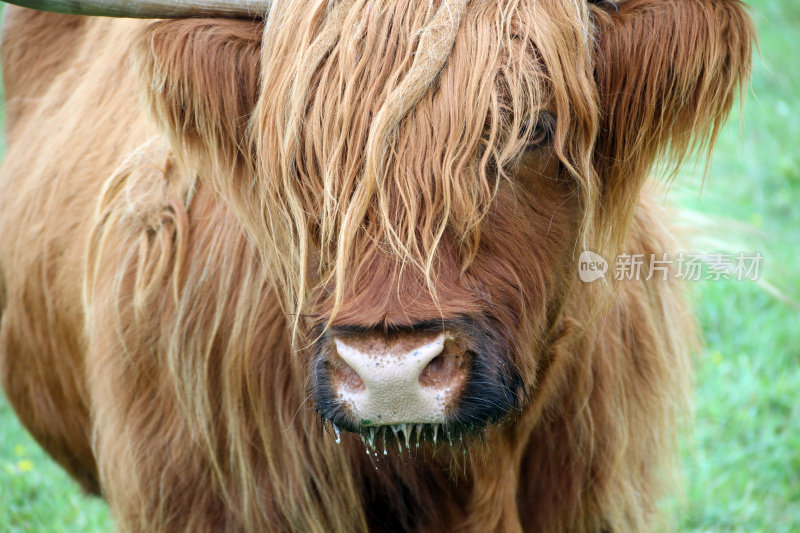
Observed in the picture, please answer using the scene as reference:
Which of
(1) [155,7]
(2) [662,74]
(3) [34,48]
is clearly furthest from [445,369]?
(3) [34,48]

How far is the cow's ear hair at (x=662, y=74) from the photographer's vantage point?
71.1 inches

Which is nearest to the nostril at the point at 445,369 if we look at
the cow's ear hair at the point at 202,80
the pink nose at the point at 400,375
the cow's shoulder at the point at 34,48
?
the pink nose at the point at 400,375

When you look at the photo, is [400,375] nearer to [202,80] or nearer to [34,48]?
[202,80]

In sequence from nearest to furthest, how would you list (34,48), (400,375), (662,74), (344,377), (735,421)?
(400,375) < (344,377) < (662,74) < (34,48) < (735,421)

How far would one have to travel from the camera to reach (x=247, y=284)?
2191mm

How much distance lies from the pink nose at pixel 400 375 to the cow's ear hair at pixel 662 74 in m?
0.61

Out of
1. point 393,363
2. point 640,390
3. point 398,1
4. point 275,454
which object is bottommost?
point 275,454

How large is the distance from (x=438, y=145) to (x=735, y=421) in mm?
2782

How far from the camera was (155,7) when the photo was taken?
1863 mm

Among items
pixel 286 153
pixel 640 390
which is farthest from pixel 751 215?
pixel 286 153

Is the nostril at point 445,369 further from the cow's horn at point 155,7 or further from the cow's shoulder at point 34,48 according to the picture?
the cow's shoulder at point 34,48

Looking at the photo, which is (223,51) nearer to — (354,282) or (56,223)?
(354,282)

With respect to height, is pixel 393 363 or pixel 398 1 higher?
pixel 398 1

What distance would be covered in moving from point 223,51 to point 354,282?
0.59 meters
